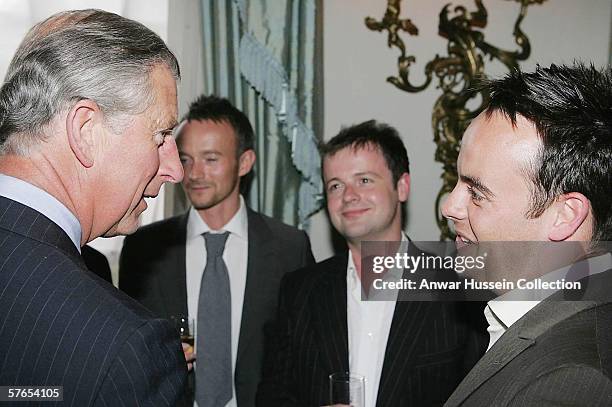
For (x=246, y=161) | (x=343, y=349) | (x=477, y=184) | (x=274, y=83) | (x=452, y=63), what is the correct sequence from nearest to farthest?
1. (x=477, y=184)
2. (x=343, y=349)
3. (x=246, y=161)
4. (x=274, y=83)
5. (x=452, y=63)

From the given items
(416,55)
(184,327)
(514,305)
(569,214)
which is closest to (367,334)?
(184,327)

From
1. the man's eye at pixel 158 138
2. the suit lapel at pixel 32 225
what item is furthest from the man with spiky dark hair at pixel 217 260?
the suit lapel at pixel 32 225

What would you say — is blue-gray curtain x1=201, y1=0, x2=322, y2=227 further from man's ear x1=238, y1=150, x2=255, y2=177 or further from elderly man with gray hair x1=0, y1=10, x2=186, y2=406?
elderly man with gray hair x1=0, y1=10, x2=186, y2=406

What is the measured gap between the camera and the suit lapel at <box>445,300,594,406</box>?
1.05 meters

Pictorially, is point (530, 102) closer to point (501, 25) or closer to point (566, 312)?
point (566, 312)

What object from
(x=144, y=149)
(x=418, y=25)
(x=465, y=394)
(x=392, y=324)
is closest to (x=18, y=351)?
(x=144, y=149)

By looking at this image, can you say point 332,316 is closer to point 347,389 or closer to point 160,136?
point 347,389

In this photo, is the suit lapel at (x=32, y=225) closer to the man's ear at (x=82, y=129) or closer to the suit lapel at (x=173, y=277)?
the man's ear at (x=82, y=129)

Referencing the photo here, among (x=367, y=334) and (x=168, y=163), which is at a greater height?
(x=168, y=163)

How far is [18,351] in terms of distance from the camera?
842mm

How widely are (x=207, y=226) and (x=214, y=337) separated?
40 cm

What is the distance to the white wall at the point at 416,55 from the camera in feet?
9.86

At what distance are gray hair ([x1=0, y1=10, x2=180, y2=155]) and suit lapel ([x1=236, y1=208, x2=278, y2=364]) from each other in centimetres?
146

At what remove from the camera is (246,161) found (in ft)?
8.85
